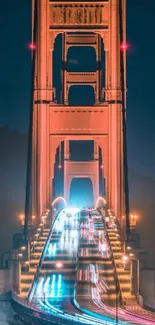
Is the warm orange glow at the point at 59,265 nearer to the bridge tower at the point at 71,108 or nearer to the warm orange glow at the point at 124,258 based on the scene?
the warm orange glow at the point at 124,258

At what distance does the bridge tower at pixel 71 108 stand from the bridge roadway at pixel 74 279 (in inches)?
73.1

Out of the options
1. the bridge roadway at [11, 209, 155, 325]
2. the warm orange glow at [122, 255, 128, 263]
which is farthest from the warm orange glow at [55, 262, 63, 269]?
the warm orange glow at [122, 255, 128, 263]

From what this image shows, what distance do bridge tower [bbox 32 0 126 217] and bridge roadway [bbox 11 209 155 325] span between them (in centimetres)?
186

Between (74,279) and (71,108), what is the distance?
35.5ft

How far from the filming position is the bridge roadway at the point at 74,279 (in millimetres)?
34531

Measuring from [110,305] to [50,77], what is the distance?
16788 mm

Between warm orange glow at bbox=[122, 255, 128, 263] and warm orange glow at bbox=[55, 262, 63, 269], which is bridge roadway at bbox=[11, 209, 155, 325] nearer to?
warm orange glow at bbox=[55, 262, 63, 269]

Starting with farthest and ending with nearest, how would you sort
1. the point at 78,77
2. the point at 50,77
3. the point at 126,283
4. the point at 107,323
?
the point at 78,77 → the point at 50,77 → the point at 126,283 → the point at 107,323

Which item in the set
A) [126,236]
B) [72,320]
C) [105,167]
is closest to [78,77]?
[105,167]

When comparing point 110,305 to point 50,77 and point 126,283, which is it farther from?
point 50,77

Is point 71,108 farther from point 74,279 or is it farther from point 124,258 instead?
point 74,279

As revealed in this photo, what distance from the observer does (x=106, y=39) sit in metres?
54.2

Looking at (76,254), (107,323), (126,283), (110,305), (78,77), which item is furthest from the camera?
(78,77)

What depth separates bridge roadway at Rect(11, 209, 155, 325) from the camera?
1359 inches
